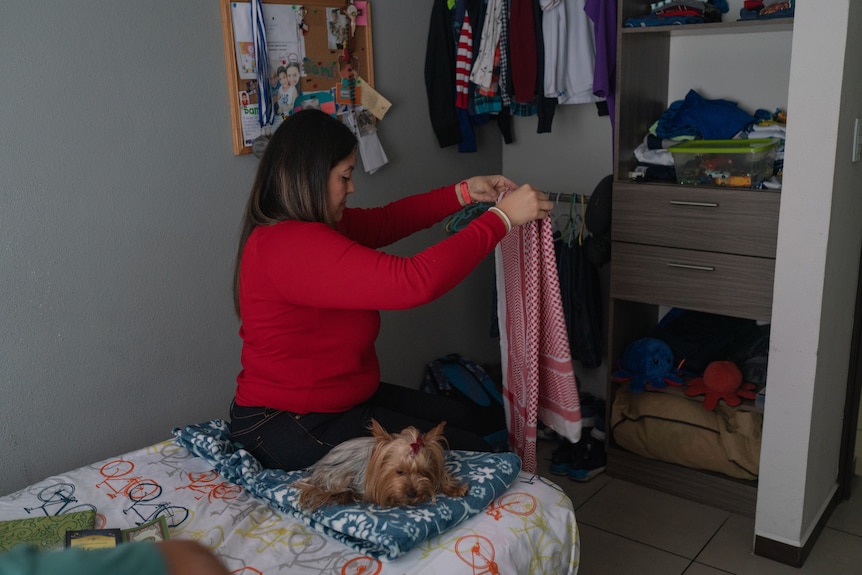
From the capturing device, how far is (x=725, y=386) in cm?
270

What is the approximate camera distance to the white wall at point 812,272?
2078 millimetres

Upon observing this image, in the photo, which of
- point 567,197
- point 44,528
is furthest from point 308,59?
point 44,528

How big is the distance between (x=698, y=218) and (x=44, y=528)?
2.07 meters

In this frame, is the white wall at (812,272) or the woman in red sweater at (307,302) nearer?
the woman in red sweater at (307,302)

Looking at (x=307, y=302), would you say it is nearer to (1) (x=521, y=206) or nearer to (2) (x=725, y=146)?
(1) (x=521, y=206)

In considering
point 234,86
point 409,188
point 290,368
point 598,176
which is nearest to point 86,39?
point 234,86

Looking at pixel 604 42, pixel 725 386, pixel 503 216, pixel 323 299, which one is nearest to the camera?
pixel 323 299

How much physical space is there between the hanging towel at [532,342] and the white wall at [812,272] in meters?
0.63

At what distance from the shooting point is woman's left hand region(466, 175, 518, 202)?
233cm

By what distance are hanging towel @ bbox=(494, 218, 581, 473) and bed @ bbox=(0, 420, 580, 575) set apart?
383 mm

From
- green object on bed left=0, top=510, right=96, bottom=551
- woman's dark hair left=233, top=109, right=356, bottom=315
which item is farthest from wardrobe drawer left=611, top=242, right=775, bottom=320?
green object on bed left=0, top=510, right=96, bottom=551

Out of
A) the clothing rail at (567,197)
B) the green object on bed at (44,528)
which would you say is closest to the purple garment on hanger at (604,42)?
the clothing rail at (567,197)

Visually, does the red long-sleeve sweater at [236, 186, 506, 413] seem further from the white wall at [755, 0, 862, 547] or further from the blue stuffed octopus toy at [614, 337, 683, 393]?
the blue stuffed octopus toy at [614, 337, 683, 393]

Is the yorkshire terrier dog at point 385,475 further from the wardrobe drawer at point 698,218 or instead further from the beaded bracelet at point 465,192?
the wardrobe drawer at point 698,218
